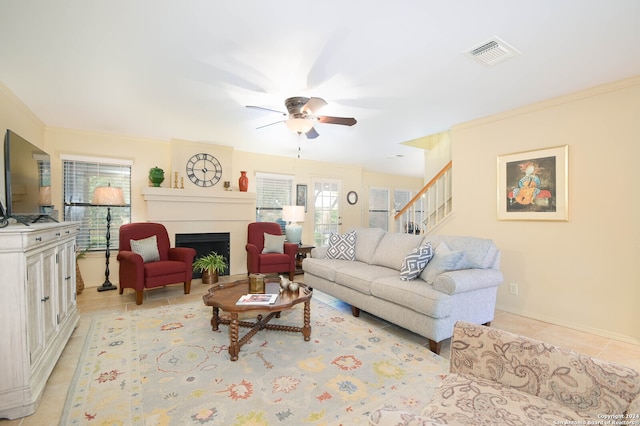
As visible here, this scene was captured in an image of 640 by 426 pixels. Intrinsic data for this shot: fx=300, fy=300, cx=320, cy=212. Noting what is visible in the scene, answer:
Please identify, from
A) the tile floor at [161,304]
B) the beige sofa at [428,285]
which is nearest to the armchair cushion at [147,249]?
the tile floor at [161,304]

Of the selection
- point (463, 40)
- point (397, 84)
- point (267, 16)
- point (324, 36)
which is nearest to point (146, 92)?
point (267, 16)

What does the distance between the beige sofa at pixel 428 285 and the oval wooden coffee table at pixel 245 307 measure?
67cm

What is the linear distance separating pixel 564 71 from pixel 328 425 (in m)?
3.32

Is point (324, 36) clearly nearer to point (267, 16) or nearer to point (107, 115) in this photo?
point (267, 16)

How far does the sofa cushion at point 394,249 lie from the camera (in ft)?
11.5

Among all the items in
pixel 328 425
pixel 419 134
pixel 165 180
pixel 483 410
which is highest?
pixel 419 134

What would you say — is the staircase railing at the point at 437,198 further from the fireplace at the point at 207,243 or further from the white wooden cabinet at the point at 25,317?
the white wooden cabinet at the point at 25,317

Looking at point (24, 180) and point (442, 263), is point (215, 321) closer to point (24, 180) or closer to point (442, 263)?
point (24, 180)

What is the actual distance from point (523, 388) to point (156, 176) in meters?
5.04

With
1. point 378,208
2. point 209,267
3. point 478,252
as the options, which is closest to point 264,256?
point 209,267

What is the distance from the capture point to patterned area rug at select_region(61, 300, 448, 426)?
1758 millimetres

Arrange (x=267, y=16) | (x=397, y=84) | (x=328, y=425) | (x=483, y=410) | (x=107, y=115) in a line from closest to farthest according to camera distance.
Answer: (x=483, y=410) → (x=328, y=425) → (x=267, y=16) → (x=397, y=84) → (x=107, y=115)

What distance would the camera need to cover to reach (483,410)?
1.13 metres

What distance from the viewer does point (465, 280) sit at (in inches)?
101
